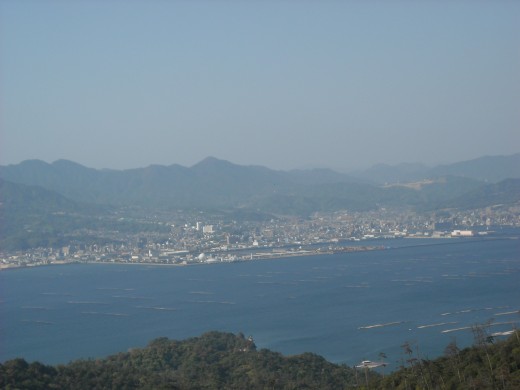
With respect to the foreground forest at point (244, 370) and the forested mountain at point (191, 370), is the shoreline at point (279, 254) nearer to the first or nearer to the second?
the foreground forest at point (244, 370)

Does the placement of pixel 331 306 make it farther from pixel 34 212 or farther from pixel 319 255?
pixel 34 212

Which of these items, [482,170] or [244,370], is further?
[482,170]

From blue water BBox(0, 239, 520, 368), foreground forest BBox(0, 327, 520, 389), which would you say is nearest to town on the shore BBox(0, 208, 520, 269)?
blue water BBox(0, 239, 520, 368)

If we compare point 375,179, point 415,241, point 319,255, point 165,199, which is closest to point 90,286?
point 319,255

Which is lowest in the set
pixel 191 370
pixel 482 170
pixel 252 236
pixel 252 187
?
pixel 191 370

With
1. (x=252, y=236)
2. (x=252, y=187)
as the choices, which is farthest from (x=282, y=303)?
(x=252, y=187)

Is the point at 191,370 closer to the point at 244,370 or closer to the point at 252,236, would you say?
the point at 244,370
